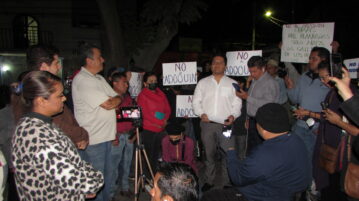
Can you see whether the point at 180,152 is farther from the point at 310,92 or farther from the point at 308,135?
the point at 310,92

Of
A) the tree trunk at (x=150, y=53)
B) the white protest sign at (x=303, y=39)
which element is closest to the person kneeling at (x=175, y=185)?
the white protest sign at (x=303, y=39)

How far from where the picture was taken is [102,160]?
407 cm

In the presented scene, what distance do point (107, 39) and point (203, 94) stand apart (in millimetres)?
5001

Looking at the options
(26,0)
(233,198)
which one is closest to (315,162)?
(233,198)

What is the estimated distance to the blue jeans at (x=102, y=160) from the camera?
395 cm

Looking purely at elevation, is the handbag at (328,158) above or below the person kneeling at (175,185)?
below

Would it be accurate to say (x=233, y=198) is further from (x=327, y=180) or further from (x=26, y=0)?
(x=26, y=0)

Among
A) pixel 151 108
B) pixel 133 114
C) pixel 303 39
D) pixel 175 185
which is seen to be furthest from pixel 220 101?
pixel 175 185

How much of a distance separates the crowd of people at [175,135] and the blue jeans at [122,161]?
0.07ft

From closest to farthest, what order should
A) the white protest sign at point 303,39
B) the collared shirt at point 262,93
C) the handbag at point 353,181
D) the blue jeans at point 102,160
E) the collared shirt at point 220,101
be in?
the handbag at point 353,181
the blue jeans at point 102,160
the collared shirt at point 262,93
the collared shirt at point 220,101
the white protest sign at point 303,39

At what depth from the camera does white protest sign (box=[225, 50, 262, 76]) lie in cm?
574

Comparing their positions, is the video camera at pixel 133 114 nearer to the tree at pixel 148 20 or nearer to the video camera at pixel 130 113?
the video camera at pixel 130 113

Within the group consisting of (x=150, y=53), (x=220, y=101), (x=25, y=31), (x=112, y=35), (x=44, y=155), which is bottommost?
(x=44, y=155)

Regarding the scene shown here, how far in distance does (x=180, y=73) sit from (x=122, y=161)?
232cm
